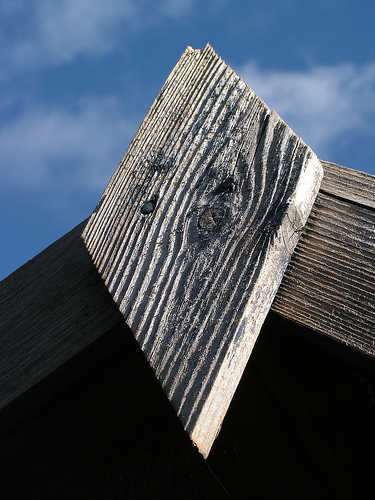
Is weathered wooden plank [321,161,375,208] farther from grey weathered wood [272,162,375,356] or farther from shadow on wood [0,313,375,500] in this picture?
shadow on wood [0,313,375,500]

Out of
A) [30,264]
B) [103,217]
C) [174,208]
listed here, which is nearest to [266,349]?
[174,208]

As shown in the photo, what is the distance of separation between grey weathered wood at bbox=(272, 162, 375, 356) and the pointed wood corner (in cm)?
6

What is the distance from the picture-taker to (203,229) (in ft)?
3.64

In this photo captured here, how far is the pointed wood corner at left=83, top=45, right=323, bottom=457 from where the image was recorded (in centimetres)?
89

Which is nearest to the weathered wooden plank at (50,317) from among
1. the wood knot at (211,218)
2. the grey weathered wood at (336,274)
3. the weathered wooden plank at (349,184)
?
Result: the wood knot at (211,218)

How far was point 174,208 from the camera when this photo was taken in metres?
1.21

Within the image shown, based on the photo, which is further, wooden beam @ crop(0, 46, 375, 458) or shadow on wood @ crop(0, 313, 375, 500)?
shadow on wood @ crop(0, 313, 375, 500)

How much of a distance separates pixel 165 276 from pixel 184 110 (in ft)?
1.88

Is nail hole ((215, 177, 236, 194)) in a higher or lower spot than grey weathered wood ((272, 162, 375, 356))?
higher

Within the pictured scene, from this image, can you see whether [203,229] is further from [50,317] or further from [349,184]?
[50,317]

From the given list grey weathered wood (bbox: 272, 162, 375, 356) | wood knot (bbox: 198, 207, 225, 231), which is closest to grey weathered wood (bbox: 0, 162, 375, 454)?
grey weathered wood (bbox: 272, 162, 375, 356)

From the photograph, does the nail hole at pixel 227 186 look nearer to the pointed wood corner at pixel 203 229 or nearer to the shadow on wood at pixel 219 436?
the pointed wood corner at pixel 203 229

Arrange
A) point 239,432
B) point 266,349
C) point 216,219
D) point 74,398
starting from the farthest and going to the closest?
1. point 74,398
2. point 239,432
3. point 266,349
4. point 216,219

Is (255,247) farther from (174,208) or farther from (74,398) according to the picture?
(74,398)
